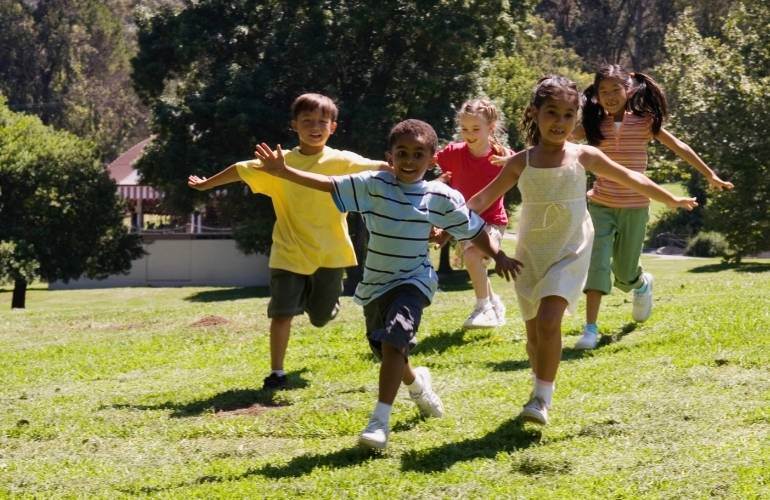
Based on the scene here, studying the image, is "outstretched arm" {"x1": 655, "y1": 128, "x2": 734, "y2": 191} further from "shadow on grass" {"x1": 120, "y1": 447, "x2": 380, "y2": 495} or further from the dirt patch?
the dirt patch

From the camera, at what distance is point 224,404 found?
7.94 m

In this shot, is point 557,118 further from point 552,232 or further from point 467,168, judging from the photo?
point 467,168

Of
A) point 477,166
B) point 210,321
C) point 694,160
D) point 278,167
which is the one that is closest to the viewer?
point 278,167

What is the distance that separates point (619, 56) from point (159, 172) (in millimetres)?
41289

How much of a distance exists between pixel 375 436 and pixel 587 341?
335 centimetres

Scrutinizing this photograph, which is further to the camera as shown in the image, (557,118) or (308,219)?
(308,219)

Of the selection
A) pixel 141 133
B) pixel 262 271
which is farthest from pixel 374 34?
pixel 141 133

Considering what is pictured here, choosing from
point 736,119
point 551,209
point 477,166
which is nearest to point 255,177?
point 477,166

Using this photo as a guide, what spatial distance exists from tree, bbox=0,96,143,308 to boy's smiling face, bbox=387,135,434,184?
32.1 metres

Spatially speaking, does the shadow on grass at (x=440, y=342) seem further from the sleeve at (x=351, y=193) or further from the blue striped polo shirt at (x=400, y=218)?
the sleeve at (x=351, y=193)

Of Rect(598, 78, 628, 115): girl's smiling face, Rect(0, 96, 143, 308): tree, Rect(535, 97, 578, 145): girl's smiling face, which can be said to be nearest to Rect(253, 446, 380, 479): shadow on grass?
Rect(535, 97, 578, 145): girl's smiling face

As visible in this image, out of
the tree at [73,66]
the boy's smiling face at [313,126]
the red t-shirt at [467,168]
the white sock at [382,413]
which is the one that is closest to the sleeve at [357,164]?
the boy's smiling face at [313,126]

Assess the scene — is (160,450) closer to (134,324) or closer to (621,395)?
(621,395)

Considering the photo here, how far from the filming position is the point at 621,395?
286 inches
